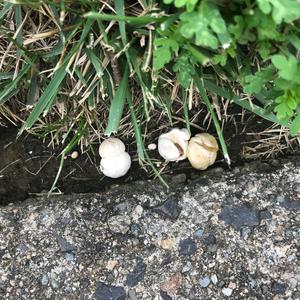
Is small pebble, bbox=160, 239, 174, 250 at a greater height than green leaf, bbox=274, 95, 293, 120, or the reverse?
green leaf, bbox=274, 95, 293, 120

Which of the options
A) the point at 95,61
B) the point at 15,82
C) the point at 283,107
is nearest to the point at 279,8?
the point at 283,107

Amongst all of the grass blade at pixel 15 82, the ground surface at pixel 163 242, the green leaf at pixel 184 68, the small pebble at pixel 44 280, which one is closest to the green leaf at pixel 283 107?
the green leaf at pixel 184 68

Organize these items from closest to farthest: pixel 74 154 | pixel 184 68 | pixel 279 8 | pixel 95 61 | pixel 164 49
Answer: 1. pixel 279 8
2. pixel 164 49
3. pixel 184 68
4. pixel 95 61
5. pixel 74 154

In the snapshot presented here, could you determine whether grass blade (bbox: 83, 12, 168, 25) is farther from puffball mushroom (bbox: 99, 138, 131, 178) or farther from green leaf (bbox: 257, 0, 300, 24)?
puffball mushroom (bbox: 99, 138, 131, 178)

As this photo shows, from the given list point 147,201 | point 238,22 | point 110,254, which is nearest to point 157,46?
point 238,22

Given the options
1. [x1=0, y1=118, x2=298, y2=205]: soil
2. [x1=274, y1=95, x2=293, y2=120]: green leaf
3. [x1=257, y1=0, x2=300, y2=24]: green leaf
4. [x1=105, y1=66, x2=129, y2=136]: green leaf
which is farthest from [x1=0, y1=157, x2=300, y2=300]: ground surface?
[x1=257, y1=0, x2=300, y2=24]: green leaf

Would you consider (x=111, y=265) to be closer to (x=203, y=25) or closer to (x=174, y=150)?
(x=174, y=150)
